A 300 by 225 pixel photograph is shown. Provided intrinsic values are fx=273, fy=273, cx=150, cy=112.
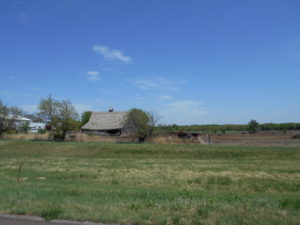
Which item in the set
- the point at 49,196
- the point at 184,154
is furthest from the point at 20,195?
the point at 184,154

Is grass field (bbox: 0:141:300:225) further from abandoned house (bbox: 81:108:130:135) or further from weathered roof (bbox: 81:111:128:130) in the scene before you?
weathered roof (bbox: 81:111:128:130)

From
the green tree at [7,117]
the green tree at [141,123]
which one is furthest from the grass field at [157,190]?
the green tree at [7,117]

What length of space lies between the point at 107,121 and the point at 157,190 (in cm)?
5812

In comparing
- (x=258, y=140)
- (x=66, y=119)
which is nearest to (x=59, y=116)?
(x=66, y=119)

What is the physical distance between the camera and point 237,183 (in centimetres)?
1577

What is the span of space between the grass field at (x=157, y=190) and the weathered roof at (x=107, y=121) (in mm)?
27393

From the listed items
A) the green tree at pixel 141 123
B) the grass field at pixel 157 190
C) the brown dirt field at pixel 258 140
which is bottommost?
the grass field at pixel 157 190

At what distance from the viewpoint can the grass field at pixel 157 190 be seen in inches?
253

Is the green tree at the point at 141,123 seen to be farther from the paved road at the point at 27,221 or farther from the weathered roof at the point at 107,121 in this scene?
the paved road at the point at 27,221

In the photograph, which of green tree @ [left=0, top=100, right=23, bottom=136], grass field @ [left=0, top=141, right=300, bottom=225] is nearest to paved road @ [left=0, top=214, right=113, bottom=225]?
grass field @ [left=0, top=141, right=300, bottom=225]

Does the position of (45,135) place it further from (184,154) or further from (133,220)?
(133,220)

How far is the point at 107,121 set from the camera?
6838 cm

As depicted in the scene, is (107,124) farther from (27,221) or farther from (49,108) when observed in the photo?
(27,221)

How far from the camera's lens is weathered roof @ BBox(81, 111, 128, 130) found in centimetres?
6575
